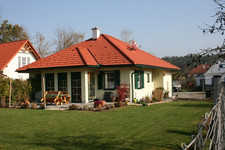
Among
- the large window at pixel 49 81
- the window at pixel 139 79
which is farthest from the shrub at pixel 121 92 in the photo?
the large window at pixel 49 81

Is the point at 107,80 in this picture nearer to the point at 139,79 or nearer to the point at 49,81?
the point at 139,79

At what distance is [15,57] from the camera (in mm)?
29562

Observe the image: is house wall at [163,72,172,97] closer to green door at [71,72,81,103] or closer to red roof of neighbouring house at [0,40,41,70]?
green door at [71,72,81,103]

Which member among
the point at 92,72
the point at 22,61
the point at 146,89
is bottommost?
the point at 146,89

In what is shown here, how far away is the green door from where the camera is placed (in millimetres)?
19095

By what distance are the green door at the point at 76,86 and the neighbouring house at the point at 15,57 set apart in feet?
34.2

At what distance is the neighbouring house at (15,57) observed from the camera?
28.5m

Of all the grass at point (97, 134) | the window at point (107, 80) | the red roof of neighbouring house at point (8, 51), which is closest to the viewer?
the grass at point (97, 134)

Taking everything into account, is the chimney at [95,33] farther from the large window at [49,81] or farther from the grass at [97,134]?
the grass at [97,134]

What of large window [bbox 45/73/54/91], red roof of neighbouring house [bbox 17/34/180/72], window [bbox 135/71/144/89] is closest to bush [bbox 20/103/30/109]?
red roof of neighbouring house [bbox 17/34/180/72]

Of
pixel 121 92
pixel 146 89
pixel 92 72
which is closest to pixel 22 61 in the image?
pixel 92 72

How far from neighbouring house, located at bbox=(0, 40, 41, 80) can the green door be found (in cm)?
1043

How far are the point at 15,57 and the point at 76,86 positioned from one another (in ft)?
44.7

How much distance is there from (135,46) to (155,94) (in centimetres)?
500
